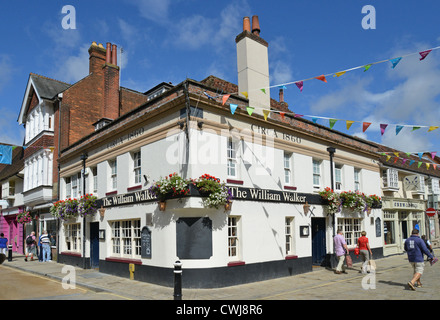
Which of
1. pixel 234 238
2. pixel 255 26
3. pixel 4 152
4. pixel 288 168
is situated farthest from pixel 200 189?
pixel 4 152

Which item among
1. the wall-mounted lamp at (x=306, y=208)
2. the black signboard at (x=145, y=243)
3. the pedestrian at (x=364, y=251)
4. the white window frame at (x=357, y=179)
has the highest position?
the white window frame at (x=357, y=179)

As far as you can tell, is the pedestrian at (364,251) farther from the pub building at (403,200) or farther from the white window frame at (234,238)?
Result: the pub building at (403,200)

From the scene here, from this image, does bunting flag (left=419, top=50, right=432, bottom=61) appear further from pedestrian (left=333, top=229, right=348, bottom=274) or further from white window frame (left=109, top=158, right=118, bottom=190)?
white window frame (left=109, top=158, right=118, bottom=190)

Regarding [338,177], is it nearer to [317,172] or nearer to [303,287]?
[317,172]

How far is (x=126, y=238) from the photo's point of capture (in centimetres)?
1485

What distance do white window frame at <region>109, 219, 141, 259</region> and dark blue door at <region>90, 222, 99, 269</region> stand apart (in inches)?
87.6

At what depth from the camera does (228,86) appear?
17.5m

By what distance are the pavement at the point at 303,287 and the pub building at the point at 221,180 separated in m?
0.59

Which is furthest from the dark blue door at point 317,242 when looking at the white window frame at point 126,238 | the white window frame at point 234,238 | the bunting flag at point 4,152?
the bunting flag at point 4,152

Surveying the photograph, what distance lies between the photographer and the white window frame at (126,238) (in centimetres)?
1412

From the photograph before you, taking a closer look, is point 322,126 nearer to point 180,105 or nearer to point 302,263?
point 302,263

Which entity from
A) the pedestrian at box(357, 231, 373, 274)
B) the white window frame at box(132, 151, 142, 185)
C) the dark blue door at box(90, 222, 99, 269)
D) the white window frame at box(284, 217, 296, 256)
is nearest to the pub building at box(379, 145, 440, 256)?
the pedestrian at box(357, 231, 373, 274)
